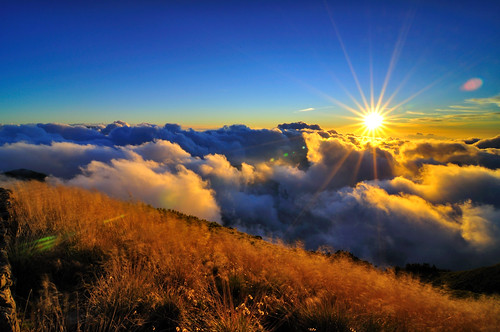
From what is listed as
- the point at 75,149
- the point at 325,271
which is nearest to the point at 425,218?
the point at 325,271

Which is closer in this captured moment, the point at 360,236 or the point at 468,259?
the point at 468,259

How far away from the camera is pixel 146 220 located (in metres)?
5.46

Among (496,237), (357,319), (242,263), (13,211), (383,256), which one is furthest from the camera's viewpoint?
(383,256)

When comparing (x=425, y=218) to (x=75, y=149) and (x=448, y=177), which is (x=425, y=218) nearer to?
(x=448, y=177)

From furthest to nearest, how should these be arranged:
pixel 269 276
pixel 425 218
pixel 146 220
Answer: pixel 425 218 → pixel 146 220 → pixel 269 276

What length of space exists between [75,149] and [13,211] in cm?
9787

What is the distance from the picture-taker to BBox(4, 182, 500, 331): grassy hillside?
2328mm

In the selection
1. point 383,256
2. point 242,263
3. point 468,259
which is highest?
point 242,263

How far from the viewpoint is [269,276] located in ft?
11.7

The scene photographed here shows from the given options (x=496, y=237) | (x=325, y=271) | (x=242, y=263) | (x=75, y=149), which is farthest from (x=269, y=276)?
(x=496, y=237)

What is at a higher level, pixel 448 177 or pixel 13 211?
pixel 13 211

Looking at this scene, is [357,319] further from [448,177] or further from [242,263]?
[448,177]

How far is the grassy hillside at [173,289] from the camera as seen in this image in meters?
2.33

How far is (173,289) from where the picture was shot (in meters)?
2.79
